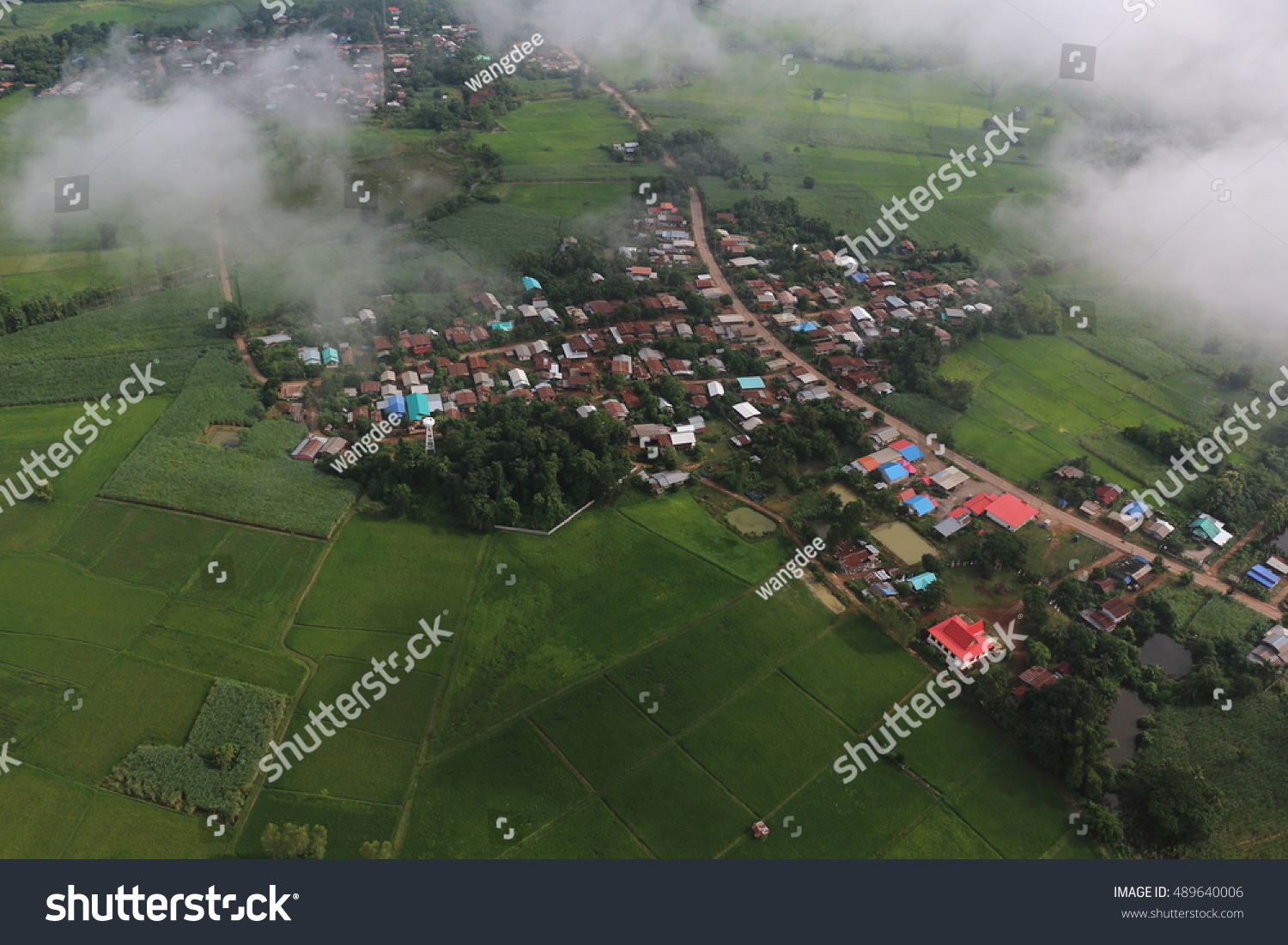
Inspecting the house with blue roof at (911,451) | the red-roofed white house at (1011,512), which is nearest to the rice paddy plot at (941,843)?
the red-roofed white house at (1011,512)

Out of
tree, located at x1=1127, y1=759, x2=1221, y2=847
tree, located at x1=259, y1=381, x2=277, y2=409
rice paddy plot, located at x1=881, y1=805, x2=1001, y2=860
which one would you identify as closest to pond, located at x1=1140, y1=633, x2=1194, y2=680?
tree, located at x1=1127, y1=759, x2=1221, y2=847

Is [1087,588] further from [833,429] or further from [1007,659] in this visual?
[833,429]

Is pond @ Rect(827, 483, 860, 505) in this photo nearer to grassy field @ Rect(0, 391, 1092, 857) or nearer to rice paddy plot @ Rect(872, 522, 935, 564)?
rice paddy plot @ Rect(872, 522, 935, 564)

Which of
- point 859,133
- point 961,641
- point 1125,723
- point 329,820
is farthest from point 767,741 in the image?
point 859,133

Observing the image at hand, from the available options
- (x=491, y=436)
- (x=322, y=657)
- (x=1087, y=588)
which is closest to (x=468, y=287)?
(x=491, y=436)

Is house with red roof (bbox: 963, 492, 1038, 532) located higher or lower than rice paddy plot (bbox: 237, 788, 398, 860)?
higher

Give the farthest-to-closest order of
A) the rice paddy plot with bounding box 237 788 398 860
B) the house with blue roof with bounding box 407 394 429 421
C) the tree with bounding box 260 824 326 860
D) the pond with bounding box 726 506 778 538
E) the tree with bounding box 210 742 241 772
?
the house with blue roof with bounding box 407 394 429 421 < the pond with bounding box 726 506 778 538 < the tree with bounding box 210 742 241 772 < the rice paddy plot with bounding box 237 788 398 860 < the tree with bounding box 260 824 326 860

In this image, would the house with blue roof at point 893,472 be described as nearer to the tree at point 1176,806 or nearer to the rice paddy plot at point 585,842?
the tree at point 1176,806
